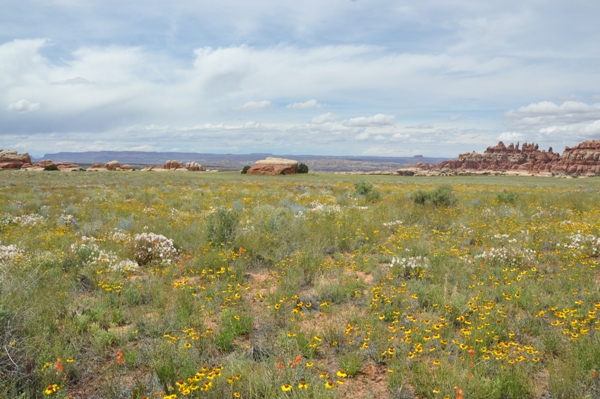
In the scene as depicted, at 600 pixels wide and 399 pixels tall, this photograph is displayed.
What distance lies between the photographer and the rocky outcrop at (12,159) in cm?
7406

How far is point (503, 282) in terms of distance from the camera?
21.6ft

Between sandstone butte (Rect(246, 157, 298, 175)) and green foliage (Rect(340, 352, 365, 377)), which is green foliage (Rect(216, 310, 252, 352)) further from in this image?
sandstone butte (Rect(246, 157, 298, 175))

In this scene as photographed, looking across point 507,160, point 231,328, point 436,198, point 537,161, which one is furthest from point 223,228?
point 507,160

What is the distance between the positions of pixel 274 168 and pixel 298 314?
53879 mm

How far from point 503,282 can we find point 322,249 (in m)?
3.92

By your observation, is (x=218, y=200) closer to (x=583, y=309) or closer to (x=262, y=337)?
(x=262, y=337)

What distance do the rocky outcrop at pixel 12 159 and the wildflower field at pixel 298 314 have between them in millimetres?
81484

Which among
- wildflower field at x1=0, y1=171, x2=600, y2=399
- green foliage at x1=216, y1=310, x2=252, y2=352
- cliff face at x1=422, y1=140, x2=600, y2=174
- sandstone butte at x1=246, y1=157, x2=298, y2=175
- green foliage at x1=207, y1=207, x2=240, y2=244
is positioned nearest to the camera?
wildflower field at x1=0, y1=171, x2=600, y2=399

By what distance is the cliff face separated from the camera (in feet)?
510

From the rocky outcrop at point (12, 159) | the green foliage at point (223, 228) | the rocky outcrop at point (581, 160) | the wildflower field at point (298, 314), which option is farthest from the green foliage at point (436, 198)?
the rocky outcrop at point (581, 160)

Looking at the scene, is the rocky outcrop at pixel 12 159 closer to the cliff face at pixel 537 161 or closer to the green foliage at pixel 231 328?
the green foliage at pixel 231 328

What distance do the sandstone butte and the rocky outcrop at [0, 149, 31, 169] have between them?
2050 inches

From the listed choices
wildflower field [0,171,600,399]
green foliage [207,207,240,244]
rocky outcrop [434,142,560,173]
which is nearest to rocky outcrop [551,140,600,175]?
rocky outcrop [434,142,560,173]

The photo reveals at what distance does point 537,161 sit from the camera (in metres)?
177
